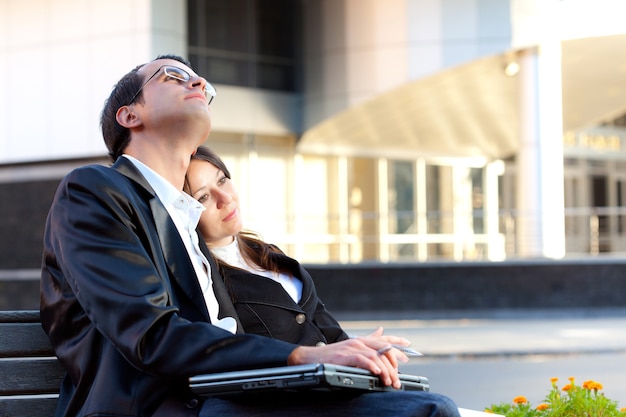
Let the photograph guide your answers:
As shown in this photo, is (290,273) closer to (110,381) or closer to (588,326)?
(110,381)

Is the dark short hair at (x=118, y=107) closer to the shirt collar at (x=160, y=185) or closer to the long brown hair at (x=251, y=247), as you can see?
the shirt collar at (x=160, y=185)

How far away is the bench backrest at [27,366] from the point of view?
10.8ft

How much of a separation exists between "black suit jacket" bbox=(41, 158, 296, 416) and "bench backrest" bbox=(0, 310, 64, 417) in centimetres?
18

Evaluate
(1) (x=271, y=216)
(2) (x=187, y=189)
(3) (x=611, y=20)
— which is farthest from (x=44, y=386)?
(1) (x=271, y=216)

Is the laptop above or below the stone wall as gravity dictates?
above

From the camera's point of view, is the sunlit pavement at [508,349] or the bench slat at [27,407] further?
the sunlit pavement at [508,349]

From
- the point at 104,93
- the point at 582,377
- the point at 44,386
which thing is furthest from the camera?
the point at 104,93

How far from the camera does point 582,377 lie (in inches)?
460

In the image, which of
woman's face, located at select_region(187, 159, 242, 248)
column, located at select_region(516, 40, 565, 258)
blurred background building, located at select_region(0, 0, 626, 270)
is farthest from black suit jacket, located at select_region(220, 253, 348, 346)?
column, located at select_region(516, 40, 565, 258)

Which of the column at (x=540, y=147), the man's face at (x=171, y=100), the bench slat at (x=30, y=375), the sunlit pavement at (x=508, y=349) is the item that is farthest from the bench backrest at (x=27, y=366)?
the column at (x=540, y=147)

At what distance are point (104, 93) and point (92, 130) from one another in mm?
804

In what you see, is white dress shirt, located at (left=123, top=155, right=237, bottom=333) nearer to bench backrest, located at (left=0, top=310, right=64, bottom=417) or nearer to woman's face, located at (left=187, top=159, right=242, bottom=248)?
woman's face, located at (left=187, top=159, right=242, bottom=248)

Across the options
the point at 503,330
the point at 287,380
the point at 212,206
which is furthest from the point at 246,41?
the point at 287,380

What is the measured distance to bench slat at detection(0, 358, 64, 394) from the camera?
3.31m
